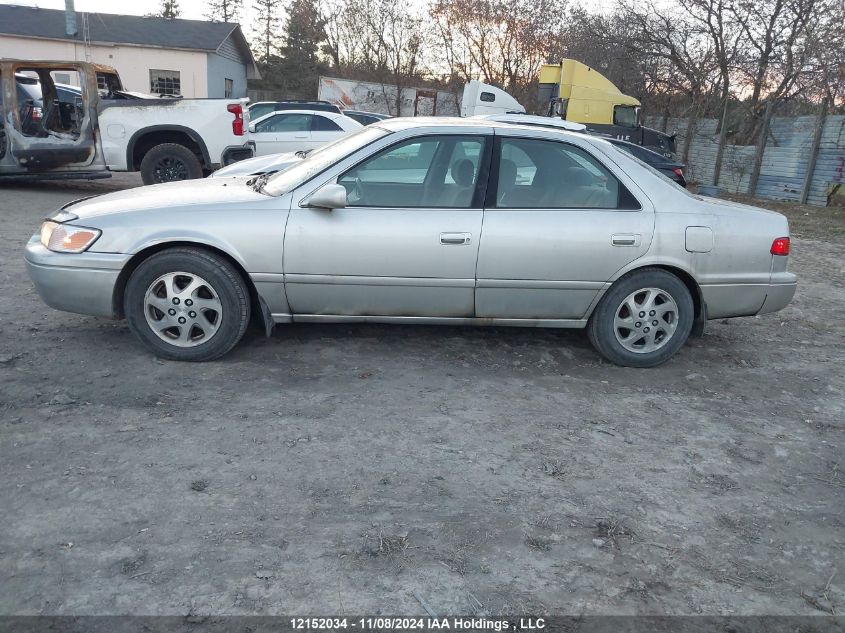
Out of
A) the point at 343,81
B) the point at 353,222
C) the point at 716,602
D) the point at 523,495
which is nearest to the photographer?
the point at 716,602

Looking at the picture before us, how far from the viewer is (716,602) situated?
2.46 meters

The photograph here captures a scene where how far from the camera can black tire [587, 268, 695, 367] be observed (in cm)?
451

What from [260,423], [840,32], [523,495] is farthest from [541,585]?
[840,32]

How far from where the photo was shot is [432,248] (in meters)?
4.28

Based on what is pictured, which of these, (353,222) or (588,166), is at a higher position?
(588,166)

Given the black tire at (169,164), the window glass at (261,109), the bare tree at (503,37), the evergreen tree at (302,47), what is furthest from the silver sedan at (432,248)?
the evergreen tree at (302,47)

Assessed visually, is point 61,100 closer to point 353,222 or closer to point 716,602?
point 353,222

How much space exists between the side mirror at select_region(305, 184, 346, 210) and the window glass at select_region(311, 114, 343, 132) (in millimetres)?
9786

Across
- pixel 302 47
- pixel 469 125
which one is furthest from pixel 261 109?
pixel 302 47

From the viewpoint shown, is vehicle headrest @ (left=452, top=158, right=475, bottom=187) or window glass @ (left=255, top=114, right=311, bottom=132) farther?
window glass @ (left=255, top=114, right=311, bottom=132)

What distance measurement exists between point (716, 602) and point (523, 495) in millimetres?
876

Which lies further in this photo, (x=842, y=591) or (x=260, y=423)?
(x=260, y=423)

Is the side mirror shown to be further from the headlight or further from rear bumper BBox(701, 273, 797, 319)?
rear bumper BBox(701, 273, 797, 319)

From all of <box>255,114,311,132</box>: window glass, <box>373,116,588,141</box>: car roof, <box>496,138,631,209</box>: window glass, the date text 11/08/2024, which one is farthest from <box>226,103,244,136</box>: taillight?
the date text 11/08/2024
